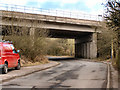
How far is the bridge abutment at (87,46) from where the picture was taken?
39.9 meters

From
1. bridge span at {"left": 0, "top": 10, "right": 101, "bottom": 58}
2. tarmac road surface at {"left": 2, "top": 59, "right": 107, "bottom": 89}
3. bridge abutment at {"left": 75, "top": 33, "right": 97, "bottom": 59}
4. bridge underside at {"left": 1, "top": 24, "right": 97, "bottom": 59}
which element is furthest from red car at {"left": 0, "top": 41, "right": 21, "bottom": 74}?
bridge abutment at {"left": 75, "top": 33, "right": 97, "bottom": 59}

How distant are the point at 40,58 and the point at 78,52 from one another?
86.0 feet

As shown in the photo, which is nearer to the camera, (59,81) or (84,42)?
(59,81)

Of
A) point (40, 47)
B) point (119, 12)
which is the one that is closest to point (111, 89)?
point (119, 12)

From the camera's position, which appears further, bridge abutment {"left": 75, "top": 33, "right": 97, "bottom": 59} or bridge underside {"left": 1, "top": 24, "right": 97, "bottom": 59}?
bridge abutment {"left": 75, "top": 33, "right": 97, "bottom": 59}

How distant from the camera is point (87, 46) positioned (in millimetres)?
42531

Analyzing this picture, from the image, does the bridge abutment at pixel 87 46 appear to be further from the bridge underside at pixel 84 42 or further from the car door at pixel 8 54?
the car door at pixel 8 54

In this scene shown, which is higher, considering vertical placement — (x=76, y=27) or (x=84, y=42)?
(x=76, y=27)

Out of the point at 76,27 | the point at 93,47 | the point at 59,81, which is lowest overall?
the point at 59,81

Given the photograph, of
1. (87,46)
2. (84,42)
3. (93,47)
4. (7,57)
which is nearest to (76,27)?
(93,47)

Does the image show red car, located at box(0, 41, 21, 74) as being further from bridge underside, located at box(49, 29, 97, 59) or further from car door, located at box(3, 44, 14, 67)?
bridge underside, located at box(49, 29, 97, 59)

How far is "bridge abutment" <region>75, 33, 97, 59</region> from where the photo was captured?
3990cm

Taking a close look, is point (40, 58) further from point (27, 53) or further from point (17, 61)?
point (17, 61)

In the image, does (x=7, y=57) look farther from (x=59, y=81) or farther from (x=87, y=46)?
(x=87, y=46)
